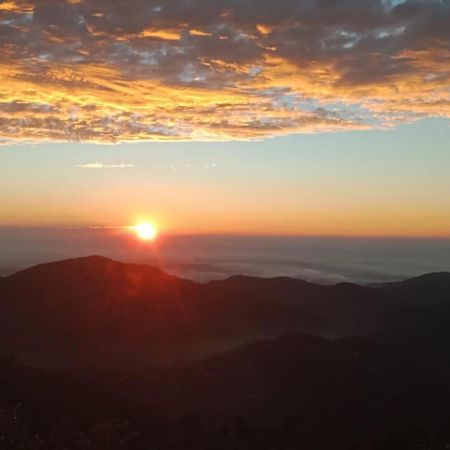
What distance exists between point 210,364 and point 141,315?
1013 inches

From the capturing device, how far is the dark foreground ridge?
30641 millimetres

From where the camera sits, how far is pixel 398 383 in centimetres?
4378

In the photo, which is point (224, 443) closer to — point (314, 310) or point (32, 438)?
point (32, 438)

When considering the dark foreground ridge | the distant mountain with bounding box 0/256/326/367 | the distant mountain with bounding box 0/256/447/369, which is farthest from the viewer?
the distant mountain with bounding box 0/256/447/369

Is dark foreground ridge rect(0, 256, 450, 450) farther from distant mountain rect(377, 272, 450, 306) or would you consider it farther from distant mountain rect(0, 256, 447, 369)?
distant mountain rect(377, 272, 450, 306)

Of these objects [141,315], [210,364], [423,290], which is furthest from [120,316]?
[423,290]

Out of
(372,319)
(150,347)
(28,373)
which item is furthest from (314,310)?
(28,373)

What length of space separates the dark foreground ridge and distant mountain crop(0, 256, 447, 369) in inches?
9.6

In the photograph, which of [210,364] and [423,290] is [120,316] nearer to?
[210,364]

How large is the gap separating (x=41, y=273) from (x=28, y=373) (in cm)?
4043

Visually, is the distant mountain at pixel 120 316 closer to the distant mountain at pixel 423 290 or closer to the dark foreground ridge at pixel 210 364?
the dark foreground ridge at pixel 210 364

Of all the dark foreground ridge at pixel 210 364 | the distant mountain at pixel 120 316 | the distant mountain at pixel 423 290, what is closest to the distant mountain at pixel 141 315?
A: the distant mountain at pixel 120 316

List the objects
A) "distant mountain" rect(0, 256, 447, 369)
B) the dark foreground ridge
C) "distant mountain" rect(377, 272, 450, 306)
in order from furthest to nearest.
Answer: "distant mountain" rect(377, 272, 450, 306) < "distant mountain" rect(0, 256, 447, 369) < the dark foreground ridge

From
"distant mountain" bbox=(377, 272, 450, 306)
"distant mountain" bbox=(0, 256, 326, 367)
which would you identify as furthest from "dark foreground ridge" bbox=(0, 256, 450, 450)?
"distant mountain" bbox=(377, 272, 450, 306)
